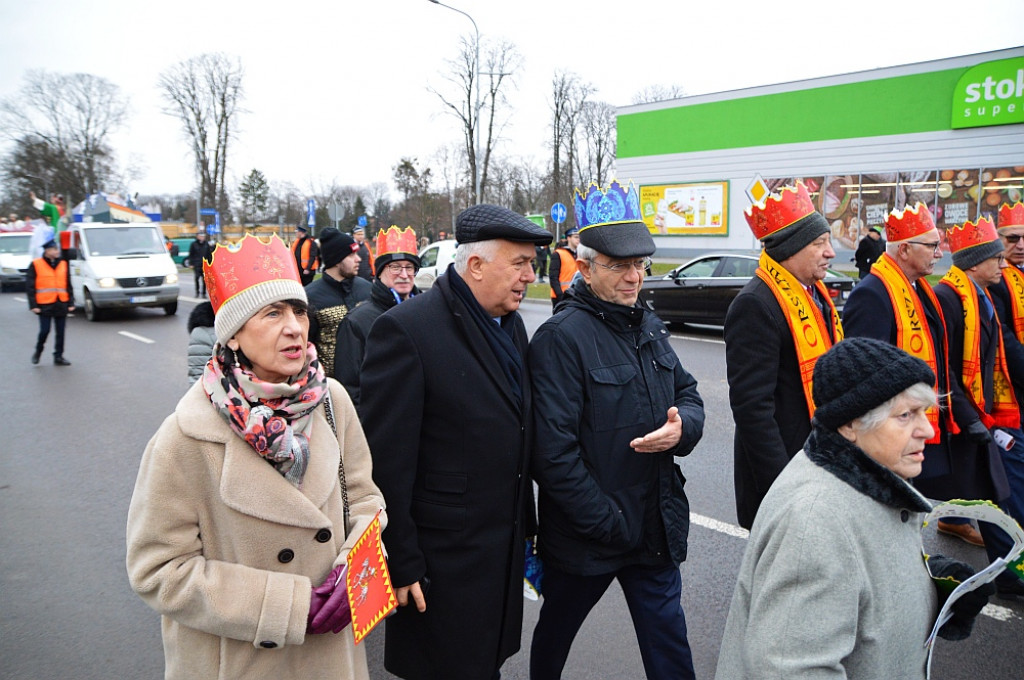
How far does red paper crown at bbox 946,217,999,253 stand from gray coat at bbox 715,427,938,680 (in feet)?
10.2

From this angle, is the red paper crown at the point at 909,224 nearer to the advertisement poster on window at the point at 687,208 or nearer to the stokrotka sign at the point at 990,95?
the stokrotka sign at the point at 990,95

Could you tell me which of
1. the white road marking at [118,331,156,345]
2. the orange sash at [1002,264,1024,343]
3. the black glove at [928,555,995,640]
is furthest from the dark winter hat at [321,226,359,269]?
the white road marking at [118,331,156,345]

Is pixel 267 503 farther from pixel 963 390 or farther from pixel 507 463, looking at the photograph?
pixel 963 390

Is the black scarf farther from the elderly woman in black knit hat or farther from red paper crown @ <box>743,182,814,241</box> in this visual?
red paper crown @ <box>743,182,814,241</box>

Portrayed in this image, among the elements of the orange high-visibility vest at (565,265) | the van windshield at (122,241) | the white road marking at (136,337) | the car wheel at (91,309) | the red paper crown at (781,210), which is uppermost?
the van windshield at (122,241)

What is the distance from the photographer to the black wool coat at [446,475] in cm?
227

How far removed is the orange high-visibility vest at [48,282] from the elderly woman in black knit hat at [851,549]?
1172 cm

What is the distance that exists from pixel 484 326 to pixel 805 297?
5.09ft

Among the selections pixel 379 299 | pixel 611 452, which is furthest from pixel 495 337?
pixel 379 299

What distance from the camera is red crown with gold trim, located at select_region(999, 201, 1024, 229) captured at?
5.14 m

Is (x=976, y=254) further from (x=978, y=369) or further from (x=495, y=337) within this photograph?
(x=495, y=337)

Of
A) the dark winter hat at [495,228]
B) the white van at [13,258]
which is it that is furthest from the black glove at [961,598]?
the white van at [13,258]

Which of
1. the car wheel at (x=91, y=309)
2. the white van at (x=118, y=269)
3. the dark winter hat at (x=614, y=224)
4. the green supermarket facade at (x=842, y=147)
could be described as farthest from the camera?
the green supermarket facade at (x=842, y=147)

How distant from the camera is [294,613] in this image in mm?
1914
